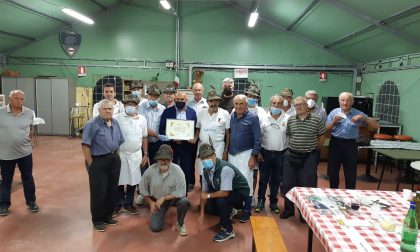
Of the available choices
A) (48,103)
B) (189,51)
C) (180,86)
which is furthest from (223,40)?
(48,103)

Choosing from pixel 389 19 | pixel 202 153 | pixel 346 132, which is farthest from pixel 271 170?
pixel 389 19

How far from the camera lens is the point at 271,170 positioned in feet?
13.4

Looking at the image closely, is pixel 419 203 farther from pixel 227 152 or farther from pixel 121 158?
pixel 121 158

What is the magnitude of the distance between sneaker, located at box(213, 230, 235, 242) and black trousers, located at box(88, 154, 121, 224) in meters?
1.30

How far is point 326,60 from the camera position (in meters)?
9.94

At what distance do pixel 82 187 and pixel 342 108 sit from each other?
165 inches

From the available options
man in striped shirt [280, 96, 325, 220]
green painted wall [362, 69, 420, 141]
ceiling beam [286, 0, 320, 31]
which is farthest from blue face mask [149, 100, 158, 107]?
green painted wall [362, 69, 420, 141]

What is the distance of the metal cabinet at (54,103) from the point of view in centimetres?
984

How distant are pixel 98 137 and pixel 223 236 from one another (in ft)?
5.72

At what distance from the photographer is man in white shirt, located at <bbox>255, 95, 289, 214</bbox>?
12.7 ft

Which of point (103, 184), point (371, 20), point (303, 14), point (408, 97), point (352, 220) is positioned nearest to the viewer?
point (352, 220)

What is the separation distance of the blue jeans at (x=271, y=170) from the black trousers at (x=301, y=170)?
0.32ft

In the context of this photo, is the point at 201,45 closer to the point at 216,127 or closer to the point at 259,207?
the point at 216,127

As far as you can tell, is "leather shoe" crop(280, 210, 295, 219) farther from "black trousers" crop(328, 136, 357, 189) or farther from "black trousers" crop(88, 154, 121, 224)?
"black trousers" crop(88, 154, 121, 224)
